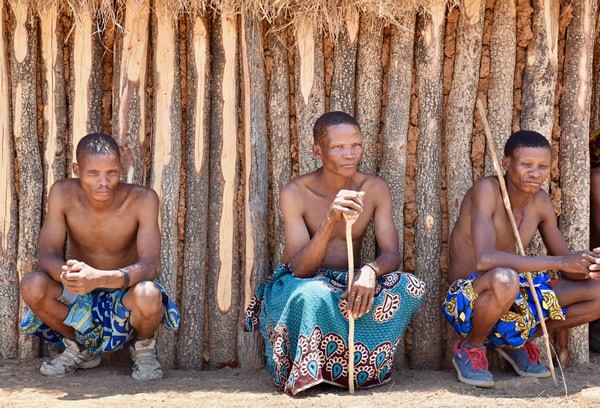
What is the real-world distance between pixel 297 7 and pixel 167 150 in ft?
3.91

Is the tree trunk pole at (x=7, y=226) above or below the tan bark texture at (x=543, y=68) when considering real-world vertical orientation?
below

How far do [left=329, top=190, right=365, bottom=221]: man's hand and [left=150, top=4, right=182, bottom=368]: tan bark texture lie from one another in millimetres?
1295

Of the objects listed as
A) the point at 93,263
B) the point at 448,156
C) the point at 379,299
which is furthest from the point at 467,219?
the point at 93,263

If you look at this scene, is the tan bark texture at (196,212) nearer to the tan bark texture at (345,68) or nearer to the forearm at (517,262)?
the tan bark texture at (345,68)

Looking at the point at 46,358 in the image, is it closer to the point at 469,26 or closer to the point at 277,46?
the point at 277,46

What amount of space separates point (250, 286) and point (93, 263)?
969 millimetres

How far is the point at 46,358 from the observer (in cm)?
617

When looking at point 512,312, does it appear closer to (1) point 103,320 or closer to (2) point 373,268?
(2) point 373,268

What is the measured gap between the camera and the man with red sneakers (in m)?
5.44

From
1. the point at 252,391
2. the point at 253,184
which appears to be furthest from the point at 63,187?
the point at 252,391

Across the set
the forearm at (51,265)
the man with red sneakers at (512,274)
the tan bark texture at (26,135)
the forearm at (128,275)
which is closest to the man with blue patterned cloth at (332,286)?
the man with red sneakers at (512,274)

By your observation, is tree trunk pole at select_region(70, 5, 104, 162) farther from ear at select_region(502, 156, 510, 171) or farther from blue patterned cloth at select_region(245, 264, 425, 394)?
ear at select_region(502, 156, 510, 171)

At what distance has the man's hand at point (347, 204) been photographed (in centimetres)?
521

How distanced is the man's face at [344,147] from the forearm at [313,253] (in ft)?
1.48
